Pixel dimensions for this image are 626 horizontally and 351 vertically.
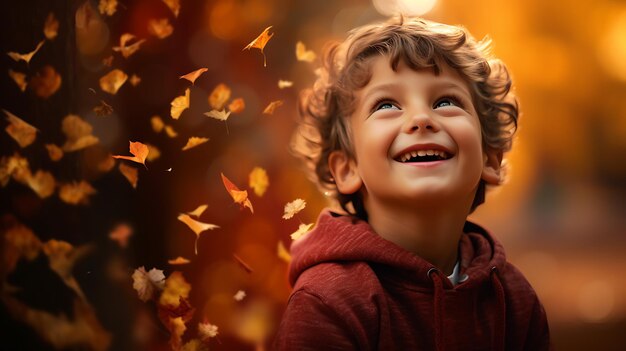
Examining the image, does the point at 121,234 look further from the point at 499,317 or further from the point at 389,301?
the point at 499,317

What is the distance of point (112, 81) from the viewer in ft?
5.91

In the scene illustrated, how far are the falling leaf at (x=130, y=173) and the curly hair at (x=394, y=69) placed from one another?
1.53 ft

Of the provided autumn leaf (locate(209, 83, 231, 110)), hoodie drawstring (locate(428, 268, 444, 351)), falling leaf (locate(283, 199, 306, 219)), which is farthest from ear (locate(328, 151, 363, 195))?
autumn leaf (locate(209, 83, 231, 110))

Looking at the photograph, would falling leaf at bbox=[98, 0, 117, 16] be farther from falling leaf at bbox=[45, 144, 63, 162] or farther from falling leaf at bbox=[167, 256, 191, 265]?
falling leaf at bbox=[167, 256, 191, 265]

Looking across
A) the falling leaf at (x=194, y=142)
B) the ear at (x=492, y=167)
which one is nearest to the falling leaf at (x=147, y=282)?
the falling leaf at (x=194, y=142)

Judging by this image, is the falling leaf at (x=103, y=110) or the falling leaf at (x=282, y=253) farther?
the falling leaf at (x=282, y=253)

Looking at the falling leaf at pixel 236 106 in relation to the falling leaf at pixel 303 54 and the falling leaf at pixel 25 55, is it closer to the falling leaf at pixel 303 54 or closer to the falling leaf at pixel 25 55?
the falling leaf at pixel 303 54

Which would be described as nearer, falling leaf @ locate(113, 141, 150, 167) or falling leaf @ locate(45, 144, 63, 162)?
falling leaf @ locate(113, 141, 150, 167)

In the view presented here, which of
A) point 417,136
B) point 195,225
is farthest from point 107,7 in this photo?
point 417,136

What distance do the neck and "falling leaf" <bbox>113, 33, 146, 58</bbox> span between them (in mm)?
820

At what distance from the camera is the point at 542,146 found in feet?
9.21

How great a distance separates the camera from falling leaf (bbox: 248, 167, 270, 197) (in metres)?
2.04

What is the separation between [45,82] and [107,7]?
0.26 meters

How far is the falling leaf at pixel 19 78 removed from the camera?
5.90 ft
